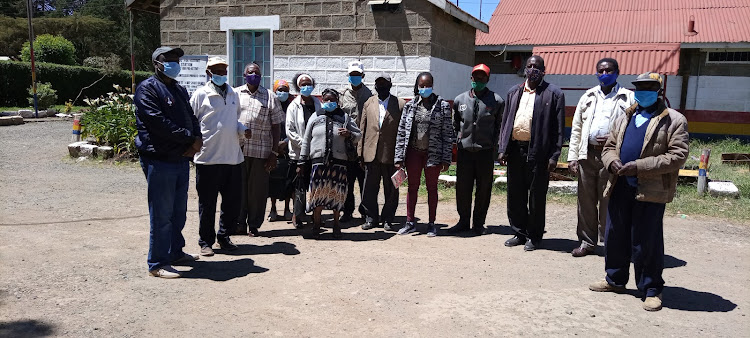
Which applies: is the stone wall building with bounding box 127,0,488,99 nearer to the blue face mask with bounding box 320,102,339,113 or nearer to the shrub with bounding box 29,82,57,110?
the blue face mask with bounding box 320,102,339,113

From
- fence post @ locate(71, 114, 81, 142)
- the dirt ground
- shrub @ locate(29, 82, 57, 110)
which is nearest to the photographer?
the dirt ground

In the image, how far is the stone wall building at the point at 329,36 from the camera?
10227mm

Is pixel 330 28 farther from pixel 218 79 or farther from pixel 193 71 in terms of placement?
pixel 218 79

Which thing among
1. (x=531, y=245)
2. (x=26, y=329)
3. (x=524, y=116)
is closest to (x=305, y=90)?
(x=524, y=116)

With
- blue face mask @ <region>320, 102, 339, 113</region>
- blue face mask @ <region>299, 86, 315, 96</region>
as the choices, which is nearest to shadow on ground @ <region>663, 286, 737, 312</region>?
blue face mask @ <region>320, 102, 339, 113</region>

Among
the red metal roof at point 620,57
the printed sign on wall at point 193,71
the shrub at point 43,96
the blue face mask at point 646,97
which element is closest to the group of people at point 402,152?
the blue face mask at point 646,97

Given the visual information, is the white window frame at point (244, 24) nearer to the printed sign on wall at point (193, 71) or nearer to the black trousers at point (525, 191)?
the printed sign on wall at point (193, 71)

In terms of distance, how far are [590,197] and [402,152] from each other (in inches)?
83.7

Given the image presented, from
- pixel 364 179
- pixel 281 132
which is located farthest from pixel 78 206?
pixel 364 179

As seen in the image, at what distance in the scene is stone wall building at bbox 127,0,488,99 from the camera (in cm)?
1023

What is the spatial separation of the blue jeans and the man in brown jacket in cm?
365

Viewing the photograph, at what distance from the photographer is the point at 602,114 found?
5.73 metres

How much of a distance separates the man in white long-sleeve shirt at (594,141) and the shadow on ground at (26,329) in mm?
4772

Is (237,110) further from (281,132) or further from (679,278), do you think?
(679,278)
